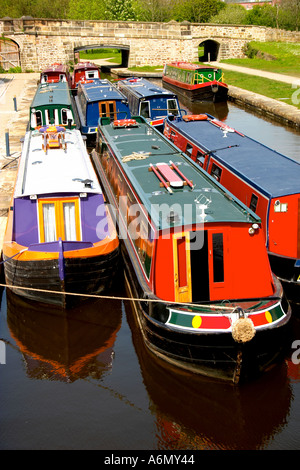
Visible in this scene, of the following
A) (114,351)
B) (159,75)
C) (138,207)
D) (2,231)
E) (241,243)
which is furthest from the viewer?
(159,75)

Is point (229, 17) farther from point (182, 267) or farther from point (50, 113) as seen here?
point (182, 267)

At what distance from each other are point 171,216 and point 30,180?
4128mm

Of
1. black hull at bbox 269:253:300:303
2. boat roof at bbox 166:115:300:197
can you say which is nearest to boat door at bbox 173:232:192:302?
black hull at bbox 269:253:300:303

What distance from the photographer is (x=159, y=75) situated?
45375mm

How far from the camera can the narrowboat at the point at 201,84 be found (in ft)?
112

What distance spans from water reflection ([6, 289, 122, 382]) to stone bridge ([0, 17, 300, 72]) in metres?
42.3

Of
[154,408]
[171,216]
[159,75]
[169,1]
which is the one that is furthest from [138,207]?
[169,1]

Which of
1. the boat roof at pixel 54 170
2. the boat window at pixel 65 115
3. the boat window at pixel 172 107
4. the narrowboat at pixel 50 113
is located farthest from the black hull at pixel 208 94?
the boat roof at pixel 54 170

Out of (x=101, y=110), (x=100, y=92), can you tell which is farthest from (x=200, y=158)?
(x=100, y=92)

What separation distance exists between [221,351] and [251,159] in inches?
229

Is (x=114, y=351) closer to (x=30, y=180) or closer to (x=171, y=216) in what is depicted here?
(x=171, y=216)

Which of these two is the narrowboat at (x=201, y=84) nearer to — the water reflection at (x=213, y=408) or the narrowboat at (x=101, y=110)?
the narrowboat at (x=101, y=110)

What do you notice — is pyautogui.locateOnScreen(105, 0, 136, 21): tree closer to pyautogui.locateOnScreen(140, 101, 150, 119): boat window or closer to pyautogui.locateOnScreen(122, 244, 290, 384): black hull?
pyautogui.locateOnScreen(140, 101, 150, 119): boat window

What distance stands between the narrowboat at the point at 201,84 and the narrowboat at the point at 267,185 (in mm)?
20823
